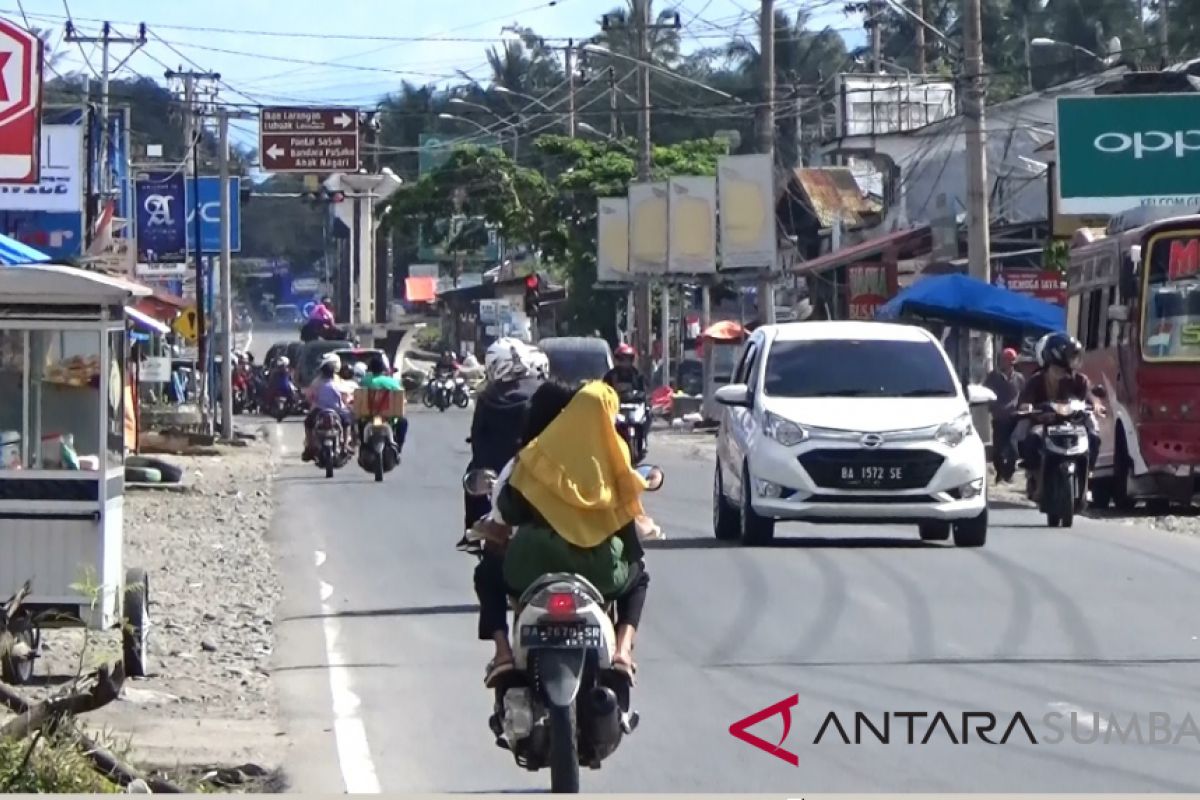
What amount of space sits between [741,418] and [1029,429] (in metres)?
4.00

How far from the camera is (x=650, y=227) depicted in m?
52.5

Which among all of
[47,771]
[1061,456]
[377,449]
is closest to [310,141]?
[377,449]

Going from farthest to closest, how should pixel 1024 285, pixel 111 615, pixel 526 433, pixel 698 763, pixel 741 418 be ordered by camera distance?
pixel 1024 285
pixel 741 418
pixel 111 615
pixel 698 763
pixel 526 433

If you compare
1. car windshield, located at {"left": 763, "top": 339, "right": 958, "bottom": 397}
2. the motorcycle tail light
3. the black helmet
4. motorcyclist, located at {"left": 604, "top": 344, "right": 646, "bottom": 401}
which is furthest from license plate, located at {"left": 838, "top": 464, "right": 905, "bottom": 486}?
motorcyclist, located at {"left": 604, "top": 344, "right": 646, "bottom": 401}

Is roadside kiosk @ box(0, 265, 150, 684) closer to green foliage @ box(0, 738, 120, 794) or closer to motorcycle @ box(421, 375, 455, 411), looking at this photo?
green foliage @ box(0, 738, 120, 794)

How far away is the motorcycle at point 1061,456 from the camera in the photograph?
19.7 meters

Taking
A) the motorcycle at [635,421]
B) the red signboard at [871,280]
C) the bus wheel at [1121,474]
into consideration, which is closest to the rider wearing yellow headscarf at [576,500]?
the bus wheel at [1121,474]

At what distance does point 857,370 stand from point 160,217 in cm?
2632

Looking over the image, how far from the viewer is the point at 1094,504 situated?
81.4 feet

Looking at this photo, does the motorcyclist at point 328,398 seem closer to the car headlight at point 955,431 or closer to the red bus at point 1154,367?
the red bus at point 1154,367

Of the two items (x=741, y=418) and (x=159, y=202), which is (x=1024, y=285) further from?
(x=741, y=418)

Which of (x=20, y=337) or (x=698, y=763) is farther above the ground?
(x=20, y=337)

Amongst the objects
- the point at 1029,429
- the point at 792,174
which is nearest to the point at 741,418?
the point at 1029,429

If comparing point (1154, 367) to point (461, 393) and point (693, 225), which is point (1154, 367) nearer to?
point (693, 225)
